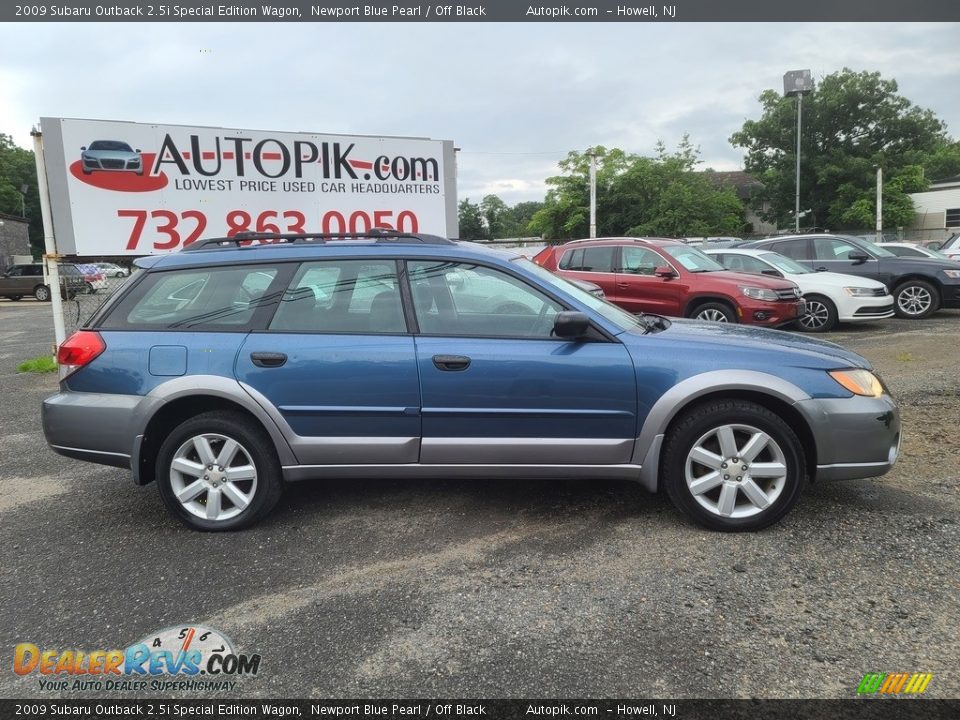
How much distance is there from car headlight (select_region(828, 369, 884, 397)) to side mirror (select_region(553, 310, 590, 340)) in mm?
1306

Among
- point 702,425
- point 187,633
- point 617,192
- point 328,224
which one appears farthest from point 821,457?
point 617,192

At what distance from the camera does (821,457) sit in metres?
3.48

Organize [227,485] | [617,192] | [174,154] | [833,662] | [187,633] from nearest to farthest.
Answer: [833,662], [187,633], [227,485], [174,154], [617,192]

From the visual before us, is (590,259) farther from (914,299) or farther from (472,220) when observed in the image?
(472,220)

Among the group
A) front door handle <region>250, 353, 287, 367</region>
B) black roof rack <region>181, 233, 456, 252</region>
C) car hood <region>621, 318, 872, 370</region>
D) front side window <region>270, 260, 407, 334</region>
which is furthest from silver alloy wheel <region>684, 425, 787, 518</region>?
front door handle <region>250, 353, 287, 367</region>

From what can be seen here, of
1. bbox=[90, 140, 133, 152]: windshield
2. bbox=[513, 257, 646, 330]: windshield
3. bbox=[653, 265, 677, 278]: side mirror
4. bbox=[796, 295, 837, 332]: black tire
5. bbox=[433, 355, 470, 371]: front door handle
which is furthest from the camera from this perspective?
bbox=[796, 295, 837, 332]: black tire

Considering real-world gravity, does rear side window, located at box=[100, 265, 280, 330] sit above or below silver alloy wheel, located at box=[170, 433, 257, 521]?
above

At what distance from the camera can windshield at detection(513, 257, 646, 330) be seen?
379 cm

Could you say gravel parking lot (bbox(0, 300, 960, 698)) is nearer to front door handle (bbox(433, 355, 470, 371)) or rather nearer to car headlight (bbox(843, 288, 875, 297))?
front door handle (bbox(433, 355, 470, 371))

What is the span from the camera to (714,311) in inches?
377

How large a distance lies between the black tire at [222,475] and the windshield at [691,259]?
7630 millimetres

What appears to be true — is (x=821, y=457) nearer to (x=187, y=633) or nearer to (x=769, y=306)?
(x=187, y=633)

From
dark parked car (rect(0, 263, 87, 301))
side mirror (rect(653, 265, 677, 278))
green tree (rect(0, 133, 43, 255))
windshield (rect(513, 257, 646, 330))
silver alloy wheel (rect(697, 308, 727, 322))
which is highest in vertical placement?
green tree (rect(0, 133, 43, 255))

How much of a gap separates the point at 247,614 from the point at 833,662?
234cm
